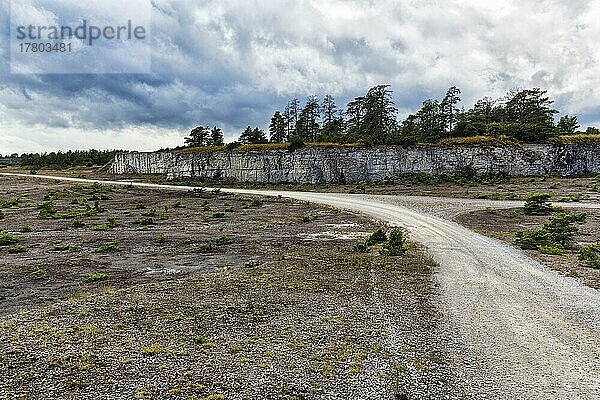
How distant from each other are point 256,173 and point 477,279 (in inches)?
2360

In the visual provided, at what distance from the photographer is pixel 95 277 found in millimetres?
14305

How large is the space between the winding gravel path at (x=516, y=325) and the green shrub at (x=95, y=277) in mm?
11204

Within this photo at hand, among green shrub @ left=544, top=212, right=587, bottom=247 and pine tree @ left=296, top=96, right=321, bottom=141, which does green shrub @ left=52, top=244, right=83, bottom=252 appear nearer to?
green shrub @ left=544, top=212, right=587, bottom=247

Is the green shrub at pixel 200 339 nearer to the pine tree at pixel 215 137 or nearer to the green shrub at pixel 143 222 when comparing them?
the green shrub at pixel 143 222

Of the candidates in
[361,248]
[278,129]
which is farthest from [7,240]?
[278,129]

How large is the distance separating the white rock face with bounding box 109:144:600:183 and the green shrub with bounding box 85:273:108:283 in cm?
5488

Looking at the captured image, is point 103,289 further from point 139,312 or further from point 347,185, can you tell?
point 347,185

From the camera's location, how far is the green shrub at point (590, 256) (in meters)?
16.1

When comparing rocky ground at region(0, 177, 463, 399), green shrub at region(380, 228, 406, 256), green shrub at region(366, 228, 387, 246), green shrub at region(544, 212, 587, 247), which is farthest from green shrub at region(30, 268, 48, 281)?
green shrub at region(544, 212, 587, 247)

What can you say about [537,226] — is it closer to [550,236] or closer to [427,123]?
[550,236]

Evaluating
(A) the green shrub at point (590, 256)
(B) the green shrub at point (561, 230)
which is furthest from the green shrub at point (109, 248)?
(B) the green shrub at point (561, 230)

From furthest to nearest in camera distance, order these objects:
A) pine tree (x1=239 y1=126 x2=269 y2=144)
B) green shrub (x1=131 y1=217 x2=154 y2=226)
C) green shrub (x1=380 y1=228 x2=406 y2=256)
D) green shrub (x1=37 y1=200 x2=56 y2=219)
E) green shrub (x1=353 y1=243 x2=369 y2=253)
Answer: pine tree (x1=239 y1=126 x2=269 y2=144)
green shrub (x1=37 y1=200 x2=56 y2=219)
green shrub (x1=131 y1=217 x2=154 y2=226)
green shrub (x1=353 y1=243 x2=369 y2=253)
green shrub (x1=380 y1=228 x2=406 y2=256)

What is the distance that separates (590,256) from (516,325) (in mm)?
10145

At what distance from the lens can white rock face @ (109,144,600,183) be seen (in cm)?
6500
